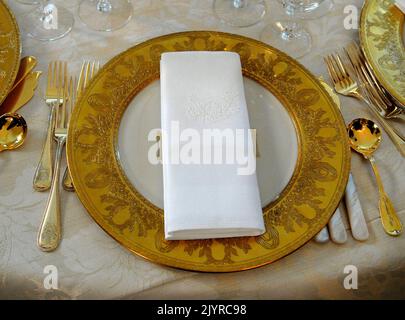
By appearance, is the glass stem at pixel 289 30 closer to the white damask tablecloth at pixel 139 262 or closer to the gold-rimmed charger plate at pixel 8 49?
the white damask tablecloth at pixel 139 262

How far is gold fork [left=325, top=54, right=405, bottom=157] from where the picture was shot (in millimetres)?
671

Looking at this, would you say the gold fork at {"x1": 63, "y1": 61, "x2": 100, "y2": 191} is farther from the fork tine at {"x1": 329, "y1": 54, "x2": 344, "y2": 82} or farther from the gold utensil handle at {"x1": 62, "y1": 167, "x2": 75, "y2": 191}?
the fork tine at {"x1": 329, "y1": 54, "x2": 344, "y2": 82}

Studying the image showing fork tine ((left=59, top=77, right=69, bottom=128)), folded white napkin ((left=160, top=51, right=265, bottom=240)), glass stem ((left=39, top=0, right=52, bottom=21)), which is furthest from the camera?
glass stem ((left=39, top=0, right=52, bottom=21))

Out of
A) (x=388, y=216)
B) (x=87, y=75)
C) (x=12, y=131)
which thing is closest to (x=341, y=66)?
(x=388, y=216)

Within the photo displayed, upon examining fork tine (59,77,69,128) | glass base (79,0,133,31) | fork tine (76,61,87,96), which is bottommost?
fork tine (59,77,69,128)

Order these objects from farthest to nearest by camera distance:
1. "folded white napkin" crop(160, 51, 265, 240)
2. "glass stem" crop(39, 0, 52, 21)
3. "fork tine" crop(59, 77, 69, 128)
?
"glass stem" crop(39, 0, 52, 21) < "fork tine" crop(59, 77, 69, 128) < "folded white napkin" crop(160, 51, 265, 240)

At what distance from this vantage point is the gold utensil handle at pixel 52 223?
56 cm

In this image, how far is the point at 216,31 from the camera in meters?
0.73

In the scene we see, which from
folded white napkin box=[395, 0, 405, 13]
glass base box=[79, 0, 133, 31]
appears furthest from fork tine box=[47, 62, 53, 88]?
folded white napkin box=[395, 0, 405, 13]

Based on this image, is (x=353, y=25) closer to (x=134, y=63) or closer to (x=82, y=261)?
(x=134, y=63)

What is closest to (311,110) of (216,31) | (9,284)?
(216,31)

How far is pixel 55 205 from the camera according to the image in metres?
0.58

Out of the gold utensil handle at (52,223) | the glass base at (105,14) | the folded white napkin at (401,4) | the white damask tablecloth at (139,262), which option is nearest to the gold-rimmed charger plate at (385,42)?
the folded white napkin at (401,4)

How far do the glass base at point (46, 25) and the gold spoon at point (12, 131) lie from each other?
0.16m
